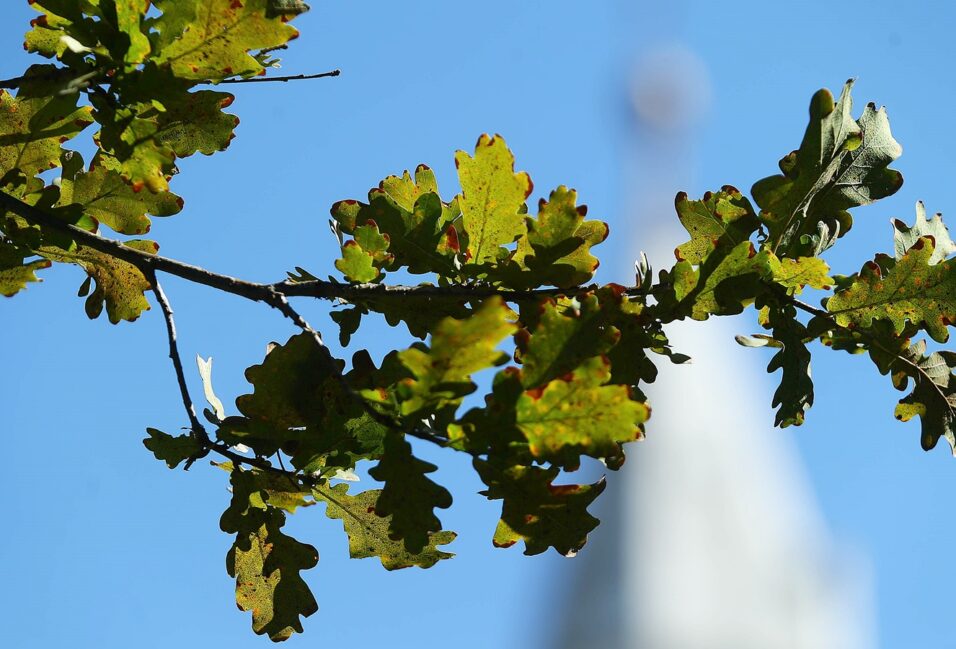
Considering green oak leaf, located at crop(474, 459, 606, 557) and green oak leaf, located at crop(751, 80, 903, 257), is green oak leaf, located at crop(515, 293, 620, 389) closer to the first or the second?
green oak leaf, located at crop(474, 459, 606, 557)

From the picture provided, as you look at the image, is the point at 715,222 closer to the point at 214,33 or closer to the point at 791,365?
the point at 791,365

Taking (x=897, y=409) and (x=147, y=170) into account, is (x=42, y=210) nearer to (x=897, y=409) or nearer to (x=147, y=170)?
(x=147, y=170)

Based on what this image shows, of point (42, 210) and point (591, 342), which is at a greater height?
point (42, 210)

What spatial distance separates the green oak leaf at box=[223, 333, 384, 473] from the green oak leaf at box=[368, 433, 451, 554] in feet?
0.69

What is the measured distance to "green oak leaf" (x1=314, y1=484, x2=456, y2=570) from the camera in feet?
6.16

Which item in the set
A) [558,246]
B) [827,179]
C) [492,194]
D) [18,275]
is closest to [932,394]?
[827,179]

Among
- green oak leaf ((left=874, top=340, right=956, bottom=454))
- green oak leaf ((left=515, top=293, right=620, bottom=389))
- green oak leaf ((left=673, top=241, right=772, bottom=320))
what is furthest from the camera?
green oak leaf ((left=874, top=340, right=956, bottom=454))

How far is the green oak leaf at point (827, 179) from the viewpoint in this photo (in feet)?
5.68

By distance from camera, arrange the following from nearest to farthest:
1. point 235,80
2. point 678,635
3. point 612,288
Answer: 1. point 612,288
2. point 235,80
3. point 678,635

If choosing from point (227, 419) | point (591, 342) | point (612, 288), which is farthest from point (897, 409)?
point (227, 419)

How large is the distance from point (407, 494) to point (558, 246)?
1.62ft

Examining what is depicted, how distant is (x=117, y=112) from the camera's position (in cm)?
168

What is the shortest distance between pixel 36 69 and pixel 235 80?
0.34 meters

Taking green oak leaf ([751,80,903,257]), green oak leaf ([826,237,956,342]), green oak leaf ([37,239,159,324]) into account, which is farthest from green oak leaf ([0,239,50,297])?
green oak leaf ([826,237,956,342])
